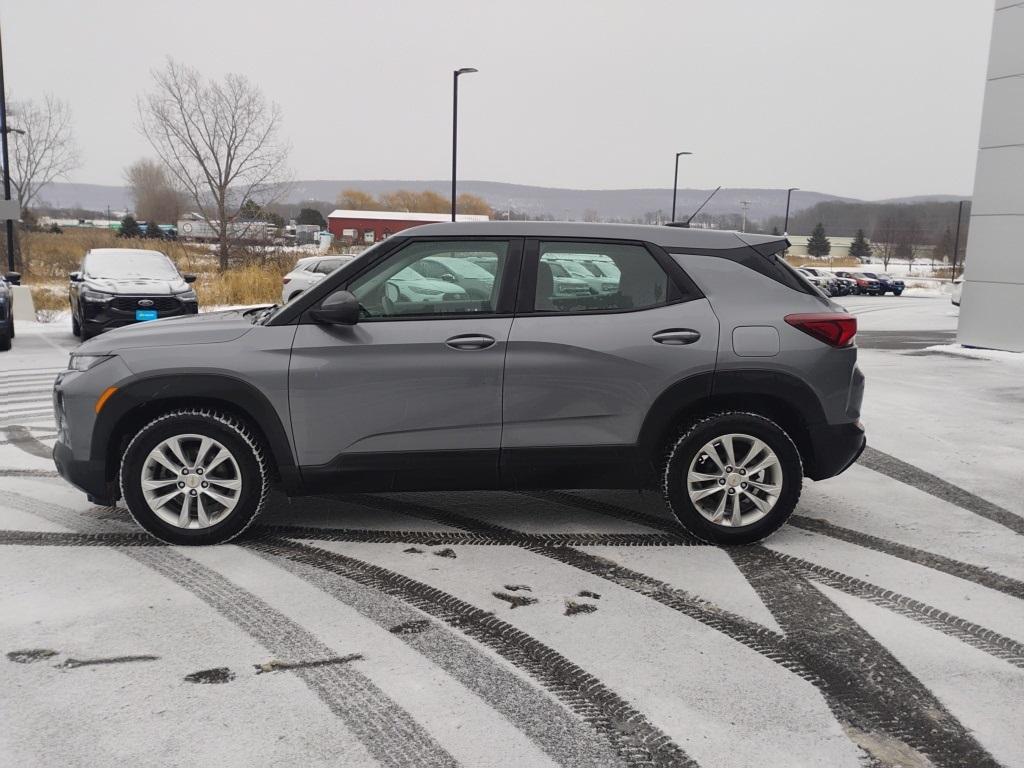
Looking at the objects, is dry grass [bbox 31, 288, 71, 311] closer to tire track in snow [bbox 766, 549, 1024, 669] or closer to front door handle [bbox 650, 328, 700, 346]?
front door handle [bbox 650, 328, 700, 346]

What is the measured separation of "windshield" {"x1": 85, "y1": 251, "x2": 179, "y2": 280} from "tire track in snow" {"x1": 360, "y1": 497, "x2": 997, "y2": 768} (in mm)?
13364

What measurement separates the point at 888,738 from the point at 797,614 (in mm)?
1046

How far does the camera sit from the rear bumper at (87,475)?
4711mm

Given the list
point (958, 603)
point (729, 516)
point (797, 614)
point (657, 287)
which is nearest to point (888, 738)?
point (797, 614)

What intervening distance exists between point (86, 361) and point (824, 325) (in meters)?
4.04

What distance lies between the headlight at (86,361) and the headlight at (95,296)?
10894 mm

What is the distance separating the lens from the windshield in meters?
15.8

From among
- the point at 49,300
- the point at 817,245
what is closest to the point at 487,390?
the point at 49,300

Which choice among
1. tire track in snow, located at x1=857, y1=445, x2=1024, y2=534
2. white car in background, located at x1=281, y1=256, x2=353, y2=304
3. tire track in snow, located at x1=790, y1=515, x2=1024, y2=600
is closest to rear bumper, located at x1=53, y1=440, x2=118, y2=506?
tire track in snow, located at x1=790, y1=515, x2=1024, y2=600

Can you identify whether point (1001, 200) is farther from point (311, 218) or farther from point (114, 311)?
point (311, 218)

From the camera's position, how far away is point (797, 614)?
3.98 m

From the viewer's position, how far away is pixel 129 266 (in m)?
16.2

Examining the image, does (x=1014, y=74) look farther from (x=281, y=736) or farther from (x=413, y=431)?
(x=281, y=736)

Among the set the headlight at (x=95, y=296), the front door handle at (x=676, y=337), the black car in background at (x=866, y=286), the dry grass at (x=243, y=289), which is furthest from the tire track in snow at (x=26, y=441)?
the black car in background at (x=866, y=286)
